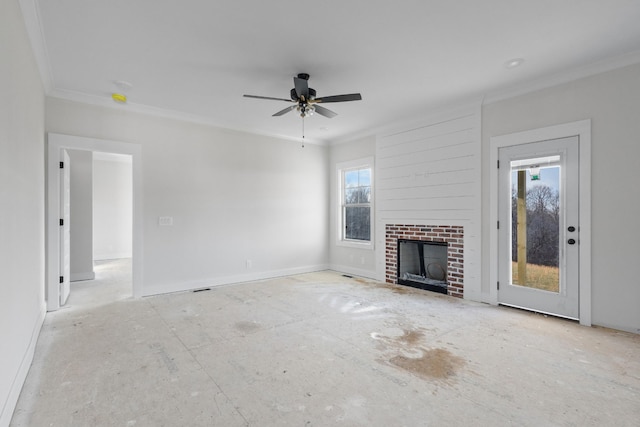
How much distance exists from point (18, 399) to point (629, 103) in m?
5.59

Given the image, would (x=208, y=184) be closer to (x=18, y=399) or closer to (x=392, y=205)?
(x=392, y=205)

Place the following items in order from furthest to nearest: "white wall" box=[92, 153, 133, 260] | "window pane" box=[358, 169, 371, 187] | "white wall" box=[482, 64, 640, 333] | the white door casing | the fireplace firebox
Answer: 1. "white wall" box=[92, 153, 133, 260]
2. "window pane" box=[358, 169, 371, 187]
3. the fireplace firebox
4. the white door casing
5. "white wall" box=[482, 64, 640, 333]

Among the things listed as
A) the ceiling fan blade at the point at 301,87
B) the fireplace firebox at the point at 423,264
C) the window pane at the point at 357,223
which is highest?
the ceiling fan blade at the point at 301,87

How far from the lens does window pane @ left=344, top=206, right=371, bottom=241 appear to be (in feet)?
19.6

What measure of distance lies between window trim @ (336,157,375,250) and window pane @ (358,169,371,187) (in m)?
0.10

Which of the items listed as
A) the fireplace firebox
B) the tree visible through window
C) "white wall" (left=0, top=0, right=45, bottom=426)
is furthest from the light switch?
the fireplace firebox

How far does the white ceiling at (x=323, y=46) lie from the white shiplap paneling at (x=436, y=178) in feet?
1.67

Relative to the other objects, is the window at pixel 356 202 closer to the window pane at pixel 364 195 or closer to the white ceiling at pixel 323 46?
the window pane at pixel 364 195

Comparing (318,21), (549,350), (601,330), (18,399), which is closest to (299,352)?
(18,399)

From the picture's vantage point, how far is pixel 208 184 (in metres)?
5.07

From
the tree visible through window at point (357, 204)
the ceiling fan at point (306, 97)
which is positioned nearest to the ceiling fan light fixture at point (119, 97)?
the ceiling fan at point (306, 97)

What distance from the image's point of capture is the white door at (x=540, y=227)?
344cm

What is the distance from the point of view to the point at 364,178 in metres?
6.05

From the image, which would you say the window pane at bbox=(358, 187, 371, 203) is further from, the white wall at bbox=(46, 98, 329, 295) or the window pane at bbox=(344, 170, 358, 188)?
the white wall at bbox=(46, 98, 329, 295)
